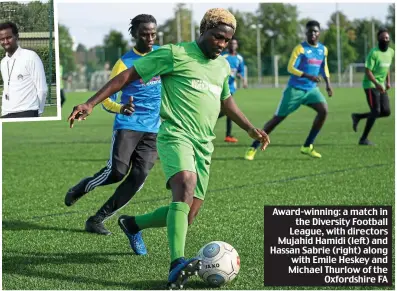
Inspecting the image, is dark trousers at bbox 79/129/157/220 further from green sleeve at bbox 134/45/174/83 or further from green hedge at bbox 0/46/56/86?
green sleeve at bbox 134/45/174/83

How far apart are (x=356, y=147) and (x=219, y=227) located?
864 cm

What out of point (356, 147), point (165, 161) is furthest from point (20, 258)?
point (356, 147)

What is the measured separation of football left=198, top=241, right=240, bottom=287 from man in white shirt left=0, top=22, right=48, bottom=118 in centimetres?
164

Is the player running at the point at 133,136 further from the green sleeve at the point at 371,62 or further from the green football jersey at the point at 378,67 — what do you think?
the green football jersey at the point at 378,67

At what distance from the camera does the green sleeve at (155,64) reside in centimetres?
631

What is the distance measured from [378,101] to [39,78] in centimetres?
1141

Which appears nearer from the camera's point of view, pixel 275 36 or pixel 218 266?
pixel 218 266

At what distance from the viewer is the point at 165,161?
6.33 m

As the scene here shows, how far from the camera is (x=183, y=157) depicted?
6.23 m

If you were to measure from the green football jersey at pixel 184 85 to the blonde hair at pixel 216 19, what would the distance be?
213 mm

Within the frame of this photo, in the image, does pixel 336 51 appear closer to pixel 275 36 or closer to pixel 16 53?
pixel 275 36

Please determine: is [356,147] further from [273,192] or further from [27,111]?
[27,111]

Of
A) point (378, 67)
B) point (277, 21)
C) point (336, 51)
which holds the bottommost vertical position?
point (378, 67)
